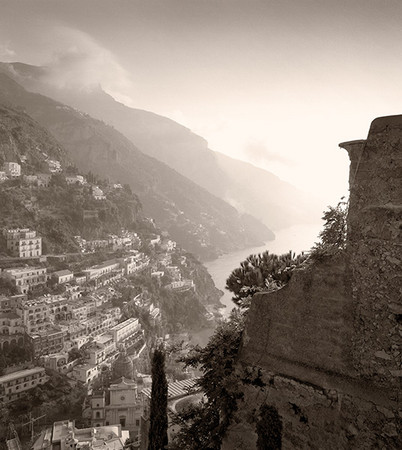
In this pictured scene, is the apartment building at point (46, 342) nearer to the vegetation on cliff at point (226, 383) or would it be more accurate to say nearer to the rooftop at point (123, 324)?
the rooftop at point (123, 324)

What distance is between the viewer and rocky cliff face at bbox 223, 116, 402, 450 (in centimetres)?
378

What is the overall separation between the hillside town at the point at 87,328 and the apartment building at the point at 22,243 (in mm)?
125

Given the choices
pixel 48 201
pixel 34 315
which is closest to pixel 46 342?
pixel 34 315

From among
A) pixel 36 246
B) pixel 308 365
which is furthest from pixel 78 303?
pixel 308 365

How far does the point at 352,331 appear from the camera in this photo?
→ 408cm

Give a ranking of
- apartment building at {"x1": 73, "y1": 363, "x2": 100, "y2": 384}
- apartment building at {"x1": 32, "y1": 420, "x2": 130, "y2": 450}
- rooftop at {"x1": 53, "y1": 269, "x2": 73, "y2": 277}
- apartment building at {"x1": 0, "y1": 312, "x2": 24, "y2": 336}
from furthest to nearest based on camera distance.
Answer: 1. rooftop at {"x1": 53, "y1": 269, "x2": 73, "y2": 277}
2. apartment building at {"x1": 0, "y1": 312, "x2": 24, "y2": 336}
3. apartment building at {"x1": 73, "y1": 363, "x2": 100, "y2": 384}
4. apartment building at {"x1": 32, "y1": 420, "x2": 130, "y2": 450}

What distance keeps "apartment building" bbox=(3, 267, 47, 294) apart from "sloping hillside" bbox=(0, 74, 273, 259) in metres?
51.3

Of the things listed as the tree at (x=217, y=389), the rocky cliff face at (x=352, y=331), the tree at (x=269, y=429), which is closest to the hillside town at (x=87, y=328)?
the tree at (x=217, y=389)

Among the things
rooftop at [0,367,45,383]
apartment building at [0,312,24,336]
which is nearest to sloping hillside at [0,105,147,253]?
apartment building at [0,312,24,336]

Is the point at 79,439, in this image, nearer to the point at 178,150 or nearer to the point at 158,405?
the point at 158,405

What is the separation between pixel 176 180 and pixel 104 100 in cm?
7709

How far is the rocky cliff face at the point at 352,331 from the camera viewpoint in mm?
3783

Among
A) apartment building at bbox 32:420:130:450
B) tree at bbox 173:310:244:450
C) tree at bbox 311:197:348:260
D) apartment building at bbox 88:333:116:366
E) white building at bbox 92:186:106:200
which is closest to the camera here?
tree at bbox 311:197:348:260

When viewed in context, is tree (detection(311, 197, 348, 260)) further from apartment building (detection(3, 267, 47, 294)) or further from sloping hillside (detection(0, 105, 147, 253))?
sloping hillside (detection(0, 105, 147, 253))
